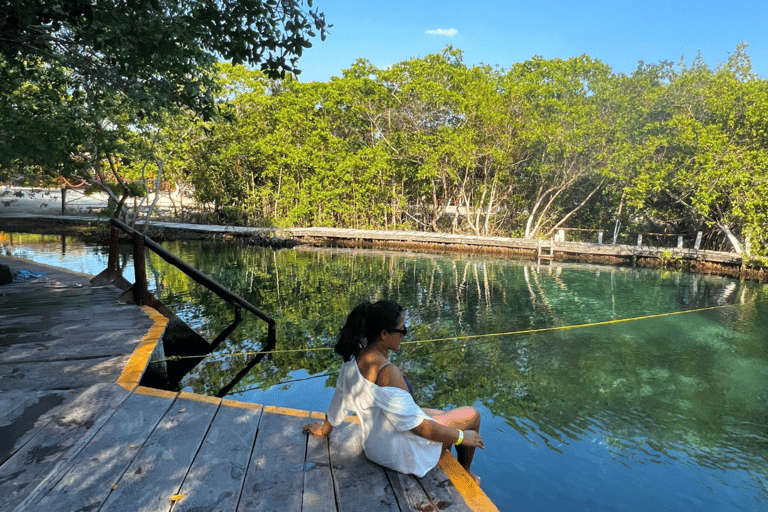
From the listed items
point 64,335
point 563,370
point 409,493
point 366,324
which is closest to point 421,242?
point 563,370

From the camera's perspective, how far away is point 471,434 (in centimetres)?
266

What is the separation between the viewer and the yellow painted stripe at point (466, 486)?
2.30 metres

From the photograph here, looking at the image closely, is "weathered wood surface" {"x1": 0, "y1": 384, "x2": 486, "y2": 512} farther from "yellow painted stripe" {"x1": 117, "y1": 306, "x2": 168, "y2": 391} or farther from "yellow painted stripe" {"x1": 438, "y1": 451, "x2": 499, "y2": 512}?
"yellow painted stripe" {"x1": 117, "y1": 306, "x2": 168, "y2": 391}

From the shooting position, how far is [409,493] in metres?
2.36

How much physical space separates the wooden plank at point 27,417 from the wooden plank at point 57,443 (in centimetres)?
5

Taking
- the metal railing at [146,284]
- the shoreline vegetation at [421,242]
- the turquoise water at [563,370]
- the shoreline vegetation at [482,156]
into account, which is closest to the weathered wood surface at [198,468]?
the turquoise water at [563,370]

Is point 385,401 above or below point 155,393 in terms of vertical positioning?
above

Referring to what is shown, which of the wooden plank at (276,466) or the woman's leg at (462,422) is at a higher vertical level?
the woman's leg at (462,422)

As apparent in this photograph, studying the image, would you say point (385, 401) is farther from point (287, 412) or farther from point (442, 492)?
point (287, 412)

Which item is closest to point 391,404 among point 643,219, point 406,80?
point 406,80

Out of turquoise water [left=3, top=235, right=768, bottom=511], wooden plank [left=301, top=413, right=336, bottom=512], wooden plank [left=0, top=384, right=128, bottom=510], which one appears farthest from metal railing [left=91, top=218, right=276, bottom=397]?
wooden plank [left=301, top=413, right=336, bottom=512]

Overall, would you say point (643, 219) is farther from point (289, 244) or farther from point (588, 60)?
point (289, 244)

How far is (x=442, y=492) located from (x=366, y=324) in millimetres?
846

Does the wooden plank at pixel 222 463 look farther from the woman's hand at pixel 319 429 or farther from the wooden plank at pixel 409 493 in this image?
Answer: the wooden plank at pixel 409 493
